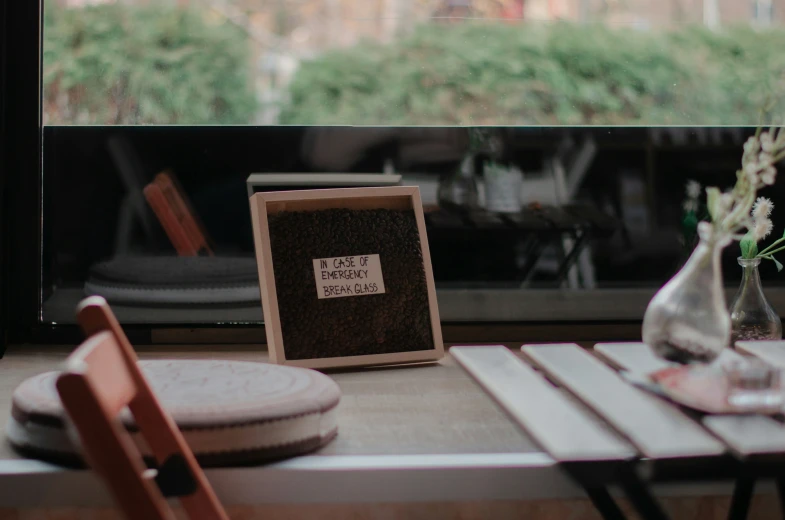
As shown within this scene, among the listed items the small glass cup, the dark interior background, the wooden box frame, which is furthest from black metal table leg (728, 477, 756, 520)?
the dark interior background

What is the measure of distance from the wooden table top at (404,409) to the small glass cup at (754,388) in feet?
0.92

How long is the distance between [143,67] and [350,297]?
0.74 m

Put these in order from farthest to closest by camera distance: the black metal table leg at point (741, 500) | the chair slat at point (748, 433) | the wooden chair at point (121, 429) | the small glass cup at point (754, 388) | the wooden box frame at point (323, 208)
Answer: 1. the wooden box frame at point (323, 208)
2. the black metal table leg at point (741, 500)
3. the small glass cup at point (754, 388)
4. the chair slat at point (748, 433)
5. the wooden chair at point (121, 429)

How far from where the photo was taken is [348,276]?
1.68 meters

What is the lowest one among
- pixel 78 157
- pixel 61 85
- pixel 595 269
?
pixel 595 269

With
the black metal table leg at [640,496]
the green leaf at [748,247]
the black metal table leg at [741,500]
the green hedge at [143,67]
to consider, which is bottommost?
the black metal table leg at [741,500]

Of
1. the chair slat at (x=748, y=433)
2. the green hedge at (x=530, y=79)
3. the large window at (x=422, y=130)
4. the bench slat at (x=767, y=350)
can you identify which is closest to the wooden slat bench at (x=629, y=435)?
the chair slat at (x=748, y=433)

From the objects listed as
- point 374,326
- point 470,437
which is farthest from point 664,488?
point 374,326

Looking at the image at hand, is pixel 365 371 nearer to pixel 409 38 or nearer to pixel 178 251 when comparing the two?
pixel 178 251

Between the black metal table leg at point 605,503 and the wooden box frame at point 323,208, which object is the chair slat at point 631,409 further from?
the wooden box frame at point 323,208

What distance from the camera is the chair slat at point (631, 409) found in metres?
0.99

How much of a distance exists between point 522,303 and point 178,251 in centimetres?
75

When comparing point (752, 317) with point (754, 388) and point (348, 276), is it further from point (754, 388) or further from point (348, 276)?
point (348, 276)

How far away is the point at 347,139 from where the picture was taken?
1984 mm
